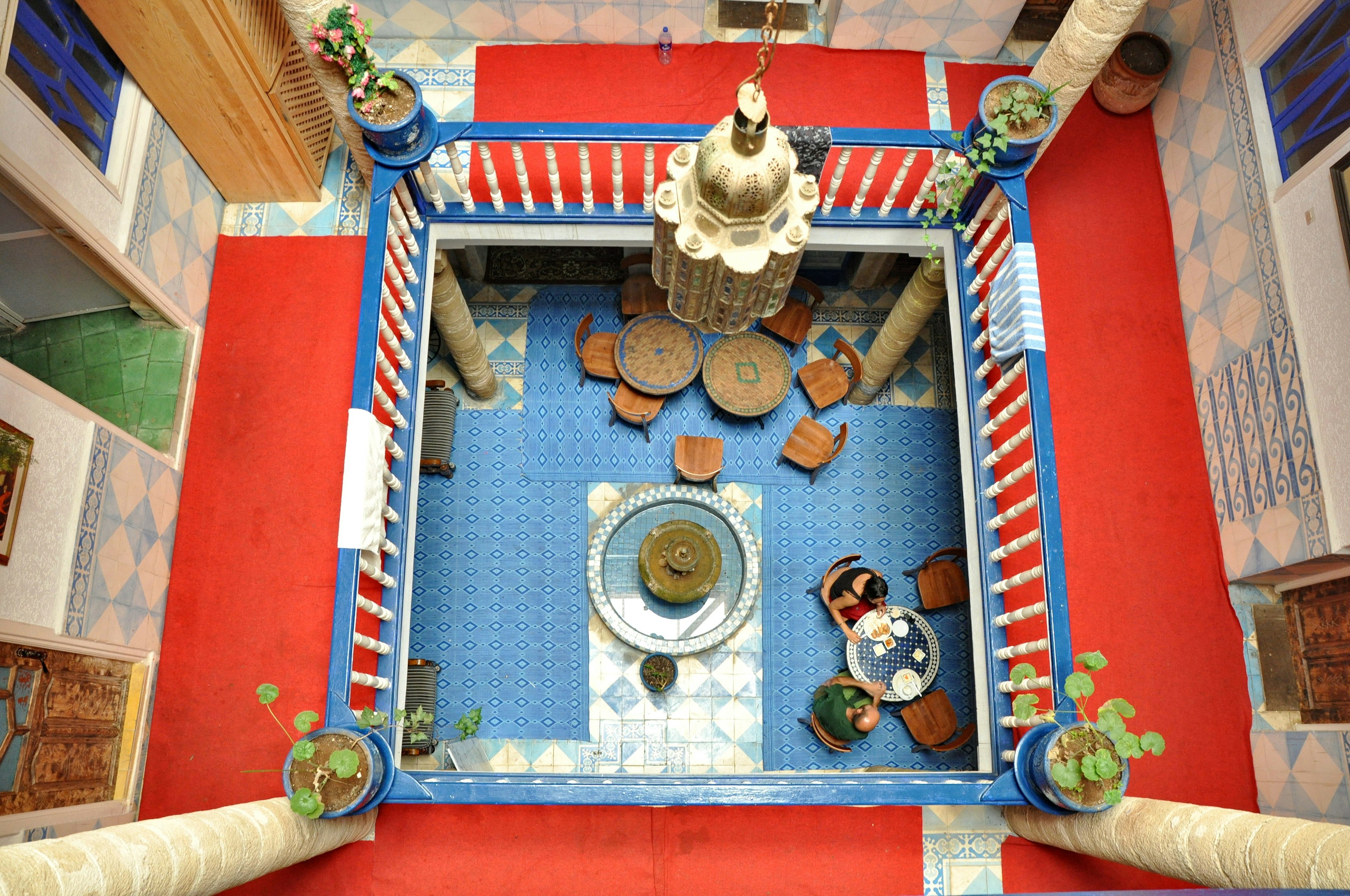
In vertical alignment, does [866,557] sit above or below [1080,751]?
above

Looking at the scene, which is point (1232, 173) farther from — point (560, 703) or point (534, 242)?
point (560, 703)

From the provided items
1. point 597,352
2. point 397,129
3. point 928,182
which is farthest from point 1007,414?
point 397,129

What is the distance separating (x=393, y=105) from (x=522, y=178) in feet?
2.79

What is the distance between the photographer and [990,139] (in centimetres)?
471

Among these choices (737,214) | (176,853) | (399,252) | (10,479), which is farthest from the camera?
(399,252)

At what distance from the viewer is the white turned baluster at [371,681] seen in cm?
422

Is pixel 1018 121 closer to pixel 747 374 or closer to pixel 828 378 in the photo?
pixel 828 378

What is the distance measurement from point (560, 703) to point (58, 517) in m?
3.81

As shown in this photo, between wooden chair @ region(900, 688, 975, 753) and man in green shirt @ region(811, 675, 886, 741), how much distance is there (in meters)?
0.39

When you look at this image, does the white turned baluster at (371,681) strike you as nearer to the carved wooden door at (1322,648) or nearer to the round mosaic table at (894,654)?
the round mosaic table at (894,654)

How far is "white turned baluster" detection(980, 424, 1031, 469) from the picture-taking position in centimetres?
460

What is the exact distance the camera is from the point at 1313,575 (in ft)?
15.2

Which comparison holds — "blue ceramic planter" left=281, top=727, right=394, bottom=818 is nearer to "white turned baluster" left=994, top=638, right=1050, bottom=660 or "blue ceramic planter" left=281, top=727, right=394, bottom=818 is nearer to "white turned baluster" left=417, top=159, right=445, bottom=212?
"white turned baluster" left=417, top=159, right=445, bottom=212

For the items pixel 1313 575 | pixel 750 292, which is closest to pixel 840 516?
pixel 1313 575
